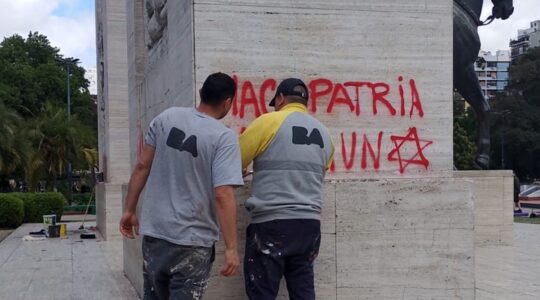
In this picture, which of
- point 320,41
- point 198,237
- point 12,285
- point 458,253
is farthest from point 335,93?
point 12,285

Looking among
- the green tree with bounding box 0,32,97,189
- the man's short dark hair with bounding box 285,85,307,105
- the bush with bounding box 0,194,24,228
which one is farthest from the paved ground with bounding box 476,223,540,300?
the green tree with bounding box 0,32,97,189

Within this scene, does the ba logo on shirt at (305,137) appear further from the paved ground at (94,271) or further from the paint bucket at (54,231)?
the paint bucket at (54,231)

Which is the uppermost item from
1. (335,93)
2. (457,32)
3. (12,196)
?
(457,32)

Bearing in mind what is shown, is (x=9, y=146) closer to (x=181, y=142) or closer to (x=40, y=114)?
(x=40, y=114)

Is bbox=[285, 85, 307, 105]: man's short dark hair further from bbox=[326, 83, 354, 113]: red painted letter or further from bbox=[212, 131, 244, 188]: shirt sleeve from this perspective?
bbox=[326, 83, 354, 113]: red painted letter

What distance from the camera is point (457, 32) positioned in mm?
11711

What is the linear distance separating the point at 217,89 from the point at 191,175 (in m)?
0.51

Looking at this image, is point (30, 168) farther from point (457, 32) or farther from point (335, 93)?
point (335, 93)

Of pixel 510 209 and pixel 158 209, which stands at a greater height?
pixel 158 209

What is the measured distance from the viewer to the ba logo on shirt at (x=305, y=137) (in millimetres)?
4066

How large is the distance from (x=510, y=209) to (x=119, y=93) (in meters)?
8.91

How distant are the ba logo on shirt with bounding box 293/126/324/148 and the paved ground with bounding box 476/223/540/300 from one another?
10.2 feet

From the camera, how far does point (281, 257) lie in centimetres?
397

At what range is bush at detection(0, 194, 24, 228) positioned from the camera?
19281mm
